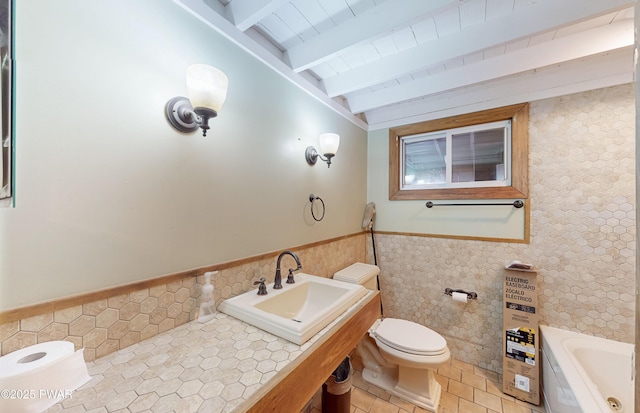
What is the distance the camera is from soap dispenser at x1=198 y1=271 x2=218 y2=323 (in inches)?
41.3

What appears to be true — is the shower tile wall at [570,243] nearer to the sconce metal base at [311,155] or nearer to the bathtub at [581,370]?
the bathtub at [581,370]

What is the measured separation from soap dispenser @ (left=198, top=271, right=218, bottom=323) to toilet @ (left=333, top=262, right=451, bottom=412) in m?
1.08

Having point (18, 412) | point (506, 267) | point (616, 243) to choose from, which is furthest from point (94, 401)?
point (616, 243)

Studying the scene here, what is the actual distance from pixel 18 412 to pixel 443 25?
2.27 meters

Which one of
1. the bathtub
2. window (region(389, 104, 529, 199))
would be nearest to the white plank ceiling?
window (region(389, 104, 529, 199))

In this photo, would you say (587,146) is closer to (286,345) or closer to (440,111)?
(440,111)

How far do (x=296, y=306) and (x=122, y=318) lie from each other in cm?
80

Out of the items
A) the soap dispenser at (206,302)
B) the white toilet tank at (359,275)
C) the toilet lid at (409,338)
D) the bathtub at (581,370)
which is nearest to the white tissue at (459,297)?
the toilet lid at (409,338)

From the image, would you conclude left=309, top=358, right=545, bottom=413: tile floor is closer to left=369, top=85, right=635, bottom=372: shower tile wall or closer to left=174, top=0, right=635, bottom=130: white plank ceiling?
left=369, top=85, right=635, bottom=372: shower tile wall

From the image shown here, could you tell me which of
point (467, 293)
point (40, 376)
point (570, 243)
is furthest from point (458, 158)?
point (40, 376)

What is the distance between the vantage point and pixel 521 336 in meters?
1.79

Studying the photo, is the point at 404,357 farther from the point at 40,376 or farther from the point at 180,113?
the point at 180,113

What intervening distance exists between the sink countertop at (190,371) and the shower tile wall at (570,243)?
1.74 meters

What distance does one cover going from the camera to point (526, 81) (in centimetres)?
186
